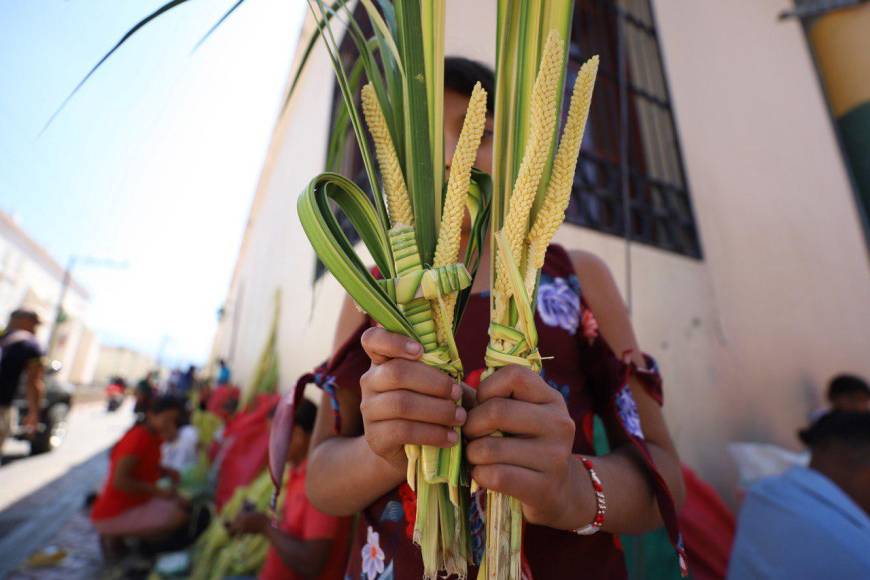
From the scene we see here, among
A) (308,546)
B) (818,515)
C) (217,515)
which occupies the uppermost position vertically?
(818,515)

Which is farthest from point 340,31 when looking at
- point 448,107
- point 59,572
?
point 59,572

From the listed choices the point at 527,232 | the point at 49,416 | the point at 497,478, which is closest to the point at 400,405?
the point at 497,478

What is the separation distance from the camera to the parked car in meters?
5.76

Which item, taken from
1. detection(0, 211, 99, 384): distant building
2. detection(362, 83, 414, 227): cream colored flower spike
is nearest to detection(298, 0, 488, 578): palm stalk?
detection(362, 83, 414, 227): cream colored flower spike

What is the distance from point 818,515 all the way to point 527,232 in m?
1.49

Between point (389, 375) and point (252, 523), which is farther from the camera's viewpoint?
point (252, 523)

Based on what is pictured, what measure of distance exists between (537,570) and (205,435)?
5532 mm

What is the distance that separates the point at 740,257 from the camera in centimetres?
305

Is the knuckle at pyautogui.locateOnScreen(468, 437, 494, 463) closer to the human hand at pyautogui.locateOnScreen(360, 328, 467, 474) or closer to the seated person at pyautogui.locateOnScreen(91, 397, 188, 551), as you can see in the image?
the human hand at pyautogui.locateOnScreen(360, 328, 467, 474)

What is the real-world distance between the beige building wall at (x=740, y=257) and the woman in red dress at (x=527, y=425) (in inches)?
56.1

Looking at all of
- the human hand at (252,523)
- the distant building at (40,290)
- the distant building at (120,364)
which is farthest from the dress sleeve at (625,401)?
the distant building at (120,364)

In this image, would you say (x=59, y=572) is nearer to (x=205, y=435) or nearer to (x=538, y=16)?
(x=205, y=435)

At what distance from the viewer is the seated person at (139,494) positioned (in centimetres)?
291

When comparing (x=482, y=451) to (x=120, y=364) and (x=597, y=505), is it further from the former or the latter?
(x=120, y=364)
